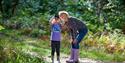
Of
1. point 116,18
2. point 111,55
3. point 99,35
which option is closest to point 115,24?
point 116,18

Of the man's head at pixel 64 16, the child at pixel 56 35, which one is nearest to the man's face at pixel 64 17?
the man's head at pixel 64 16

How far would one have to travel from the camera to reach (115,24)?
1995 centimetres

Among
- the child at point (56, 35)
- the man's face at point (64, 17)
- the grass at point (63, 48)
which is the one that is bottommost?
the grass at point (63, 48)

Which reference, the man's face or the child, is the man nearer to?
the man's face

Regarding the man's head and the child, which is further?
the child

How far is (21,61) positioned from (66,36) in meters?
9.11

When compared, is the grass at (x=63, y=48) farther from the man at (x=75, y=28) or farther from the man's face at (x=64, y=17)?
the man's face at (x=64, y=17)

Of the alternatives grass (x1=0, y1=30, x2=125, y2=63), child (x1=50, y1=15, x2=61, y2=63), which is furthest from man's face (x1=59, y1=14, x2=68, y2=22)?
grass (x1=0, y1=30, x2=125, y2=63)

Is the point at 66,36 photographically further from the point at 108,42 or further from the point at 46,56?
the point at 46,56

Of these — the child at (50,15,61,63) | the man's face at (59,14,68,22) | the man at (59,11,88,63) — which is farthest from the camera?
the child at (50,15,61,63)

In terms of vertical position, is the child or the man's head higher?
the man's head

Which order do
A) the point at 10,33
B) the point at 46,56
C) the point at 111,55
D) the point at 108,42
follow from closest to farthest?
the point at 46,56 → the point at 111,55 → the point at 108,42 → the point at 10,33

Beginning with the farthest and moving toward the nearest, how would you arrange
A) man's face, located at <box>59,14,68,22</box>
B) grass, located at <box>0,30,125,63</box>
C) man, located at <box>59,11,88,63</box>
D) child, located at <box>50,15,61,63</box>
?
grass, located at <box>0,30,125,63</box> < child, located at <box>50,15,61,63</box> < man, located at <box>59,11,88,63</box> < man's face, located at <box>59,14,68,22</box>

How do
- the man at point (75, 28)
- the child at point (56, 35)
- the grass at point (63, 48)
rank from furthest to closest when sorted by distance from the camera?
the grass at point (63, 48) < the child at point (56, 35) < the man at point (75, 28)
